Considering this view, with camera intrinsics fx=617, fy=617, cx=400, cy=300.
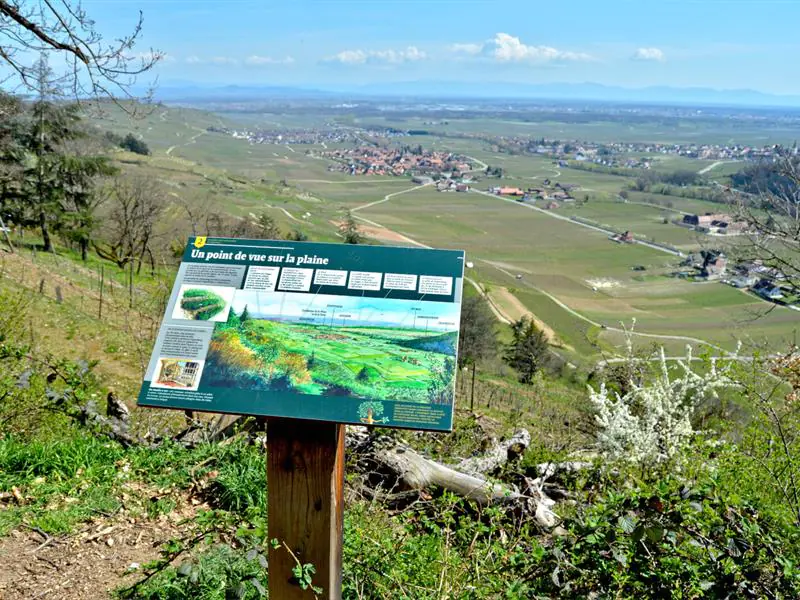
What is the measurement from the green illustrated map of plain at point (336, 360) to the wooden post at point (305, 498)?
0.66ft

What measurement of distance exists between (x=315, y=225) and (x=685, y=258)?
1946 inches

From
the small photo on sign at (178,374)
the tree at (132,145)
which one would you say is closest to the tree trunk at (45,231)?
the small photo on sign at (178,374)

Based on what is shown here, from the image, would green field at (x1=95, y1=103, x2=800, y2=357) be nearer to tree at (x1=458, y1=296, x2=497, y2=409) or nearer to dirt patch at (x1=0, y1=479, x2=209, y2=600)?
tree at (x1=458, y1=296, x2=497, y2=409)

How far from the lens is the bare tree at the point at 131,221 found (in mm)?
30281

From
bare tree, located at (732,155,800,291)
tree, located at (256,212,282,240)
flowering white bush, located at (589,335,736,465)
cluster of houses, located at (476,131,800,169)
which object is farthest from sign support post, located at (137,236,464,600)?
cluster of houses, located at (476,131,800,169)

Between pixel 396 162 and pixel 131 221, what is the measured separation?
424 ft

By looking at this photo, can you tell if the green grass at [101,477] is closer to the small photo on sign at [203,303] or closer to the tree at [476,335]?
the small photo on sign at [203,303]

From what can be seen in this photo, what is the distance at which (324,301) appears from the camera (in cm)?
287

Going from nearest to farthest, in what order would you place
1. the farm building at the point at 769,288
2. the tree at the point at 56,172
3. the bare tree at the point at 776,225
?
the bare tree at the point at 776,225
the farm building at the point at 769,288
the tree at the point at 56,172

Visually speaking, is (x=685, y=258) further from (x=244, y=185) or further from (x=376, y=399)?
(x=376, y=399)

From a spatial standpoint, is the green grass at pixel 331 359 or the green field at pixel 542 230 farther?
the green field at pixel 542 230

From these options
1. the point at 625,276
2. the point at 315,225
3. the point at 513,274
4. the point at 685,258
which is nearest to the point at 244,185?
the point at 315,225

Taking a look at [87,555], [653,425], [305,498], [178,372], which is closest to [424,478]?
[87,555]

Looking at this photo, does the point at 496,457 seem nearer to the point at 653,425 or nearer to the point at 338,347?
the point at 653,425
